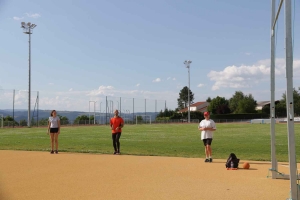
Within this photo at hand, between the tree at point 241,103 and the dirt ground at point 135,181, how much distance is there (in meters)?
96.3

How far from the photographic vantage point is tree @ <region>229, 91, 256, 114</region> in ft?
343

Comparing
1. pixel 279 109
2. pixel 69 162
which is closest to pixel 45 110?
pixel 279 109

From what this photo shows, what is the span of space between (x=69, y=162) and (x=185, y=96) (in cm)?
13258

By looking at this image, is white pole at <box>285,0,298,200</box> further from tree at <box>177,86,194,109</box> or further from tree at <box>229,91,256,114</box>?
tree at <box>177,86,194,109</box>

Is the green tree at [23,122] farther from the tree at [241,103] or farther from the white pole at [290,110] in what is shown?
the tree at [241,103]

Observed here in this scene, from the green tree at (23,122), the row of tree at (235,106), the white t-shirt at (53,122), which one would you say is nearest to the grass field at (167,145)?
the white t-shirt at (53,122)

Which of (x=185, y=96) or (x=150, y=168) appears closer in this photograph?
(x=150, y=168)

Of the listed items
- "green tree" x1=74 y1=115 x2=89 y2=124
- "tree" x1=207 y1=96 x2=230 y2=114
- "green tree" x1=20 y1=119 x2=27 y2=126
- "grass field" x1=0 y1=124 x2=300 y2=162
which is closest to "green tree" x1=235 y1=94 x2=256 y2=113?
"tree" x1=207 y1=96 x2=230 y2=114

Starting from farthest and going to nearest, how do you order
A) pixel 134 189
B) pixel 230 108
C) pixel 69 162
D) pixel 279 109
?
pixel 230 108
pixel 279 109
pixel 69 162
pixel 134 189

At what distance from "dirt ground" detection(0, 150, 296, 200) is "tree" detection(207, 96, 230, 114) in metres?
102

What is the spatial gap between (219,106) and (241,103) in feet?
28.0

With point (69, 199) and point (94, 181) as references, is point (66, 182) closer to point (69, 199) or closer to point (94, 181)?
point (94, 181)

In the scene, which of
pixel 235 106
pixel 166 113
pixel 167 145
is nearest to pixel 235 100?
pixel 235 106

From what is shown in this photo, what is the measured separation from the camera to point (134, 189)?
7.34 meters
